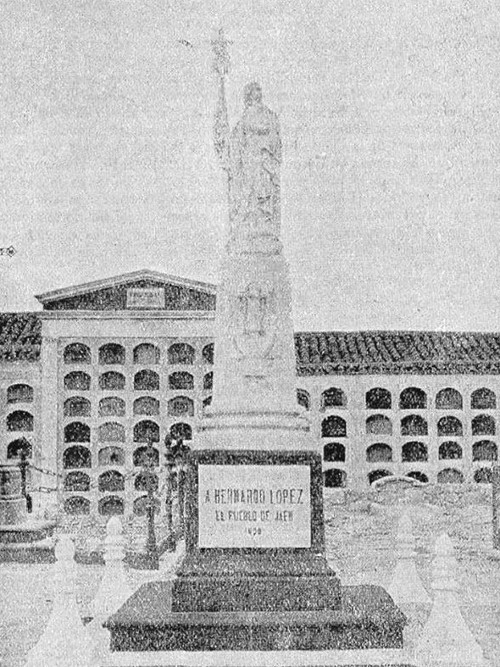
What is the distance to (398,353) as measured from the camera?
132 ft

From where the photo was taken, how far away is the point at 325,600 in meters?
8.36

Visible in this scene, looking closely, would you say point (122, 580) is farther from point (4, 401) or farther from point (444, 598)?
point (4, 401)

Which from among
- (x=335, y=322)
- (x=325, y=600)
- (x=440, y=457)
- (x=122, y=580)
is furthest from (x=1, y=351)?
(x=325, y=600)

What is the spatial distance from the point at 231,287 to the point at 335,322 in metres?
31.0

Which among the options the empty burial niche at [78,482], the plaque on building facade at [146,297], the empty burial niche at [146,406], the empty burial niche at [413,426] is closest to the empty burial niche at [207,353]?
the plaque on building facade at [146,297]

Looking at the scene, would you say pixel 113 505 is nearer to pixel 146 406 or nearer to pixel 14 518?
pixel 146 406

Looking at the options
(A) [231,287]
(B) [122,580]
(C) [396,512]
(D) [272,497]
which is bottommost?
(C) [396,512]

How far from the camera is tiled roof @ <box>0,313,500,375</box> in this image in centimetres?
3984

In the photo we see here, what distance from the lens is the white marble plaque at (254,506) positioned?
340 inches

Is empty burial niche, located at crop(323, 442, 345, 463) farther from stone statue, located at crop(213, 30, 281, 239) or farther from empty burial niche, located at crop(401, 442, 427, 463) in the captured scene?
stone statue, located at crop(213, 30, 281, 239)

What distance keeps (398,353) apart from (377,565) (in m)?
22.6

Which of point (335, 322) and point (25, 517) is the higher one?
point (335, 322)

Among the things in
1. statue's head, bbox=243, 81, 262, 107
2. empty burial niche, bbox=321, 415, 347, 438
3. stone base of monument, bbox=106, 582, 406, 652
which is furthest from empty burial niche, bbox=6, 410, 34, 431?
stone base of monument, bbox=106, 582, 406, 652

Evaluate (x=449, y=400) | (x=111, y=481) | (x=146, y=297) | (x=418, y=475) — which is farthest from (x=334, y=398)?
(x=111, y=481)
